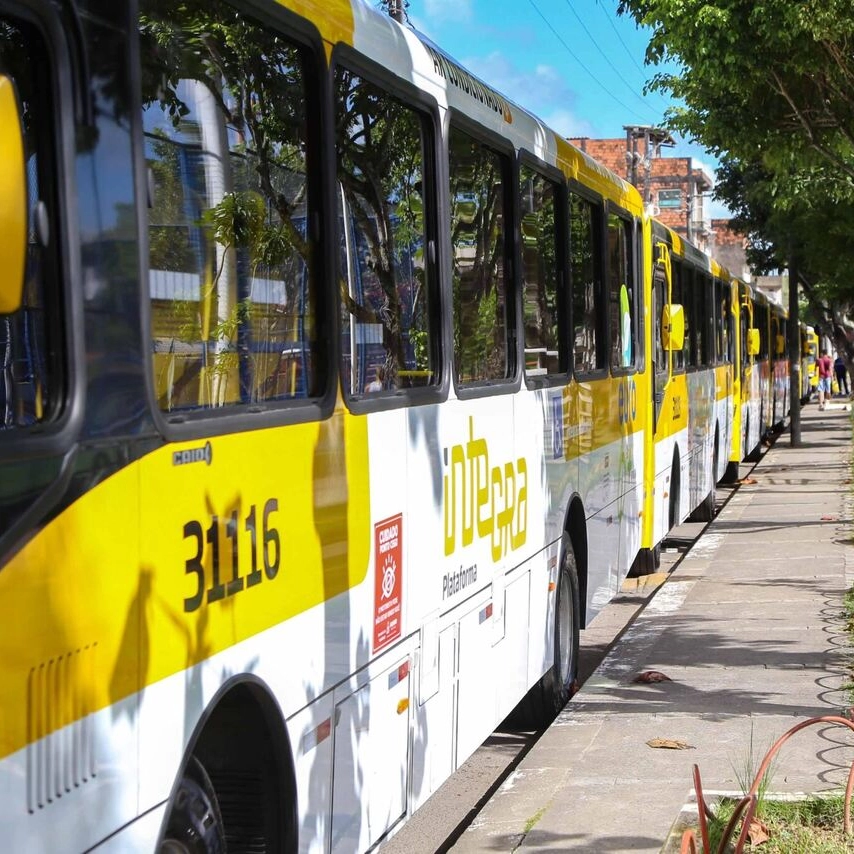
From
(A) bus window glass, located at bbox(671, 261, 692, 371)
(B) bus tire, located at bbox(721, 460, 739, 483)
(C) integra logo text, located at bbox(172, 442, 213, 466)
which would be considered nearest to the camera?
(C) integra logo text, located at bbox(172, 442, 213, 466)

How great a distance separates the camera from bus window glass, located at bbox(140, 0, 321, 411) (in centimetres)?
346

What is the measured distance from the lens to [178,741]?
10.9 ft

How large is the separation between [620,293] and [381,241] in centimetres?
559

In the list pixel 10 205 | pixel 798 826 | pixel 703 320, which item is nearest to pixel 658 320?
pixel 703 320

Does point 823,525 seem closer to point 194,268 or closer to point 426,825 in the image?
point 426,825

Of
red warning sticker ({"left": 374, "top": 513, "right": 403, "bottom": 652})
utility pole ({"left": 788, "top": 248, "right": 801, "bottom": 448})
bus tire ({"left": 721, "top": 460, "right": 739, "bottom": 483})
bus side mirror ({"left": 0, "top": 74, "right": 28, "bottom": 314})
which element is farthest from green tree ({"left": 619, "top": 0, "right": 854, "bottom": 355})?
utility pole ({"left": 788, "top": 248, "right": 801, "bottom": 448})

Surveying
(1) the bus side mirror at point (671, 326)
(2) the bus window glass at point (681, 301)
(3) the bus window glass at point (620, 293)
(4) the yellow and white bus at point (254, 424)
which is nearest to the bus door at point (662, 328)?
(1) the bus side mirror at point (671, 326)

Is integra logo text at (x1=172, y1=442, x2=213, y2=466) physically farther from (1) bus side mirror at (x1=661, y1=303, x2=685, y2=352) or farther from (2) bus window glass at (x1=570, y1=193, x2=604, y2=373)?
(1) bus side mirror at (x1=661, y1=303, x2=685, y2=352)

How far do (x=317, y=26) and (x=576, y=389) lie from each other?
4.48 metres

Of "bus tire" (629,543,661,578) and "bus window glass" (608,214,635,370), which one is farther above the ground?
"bus window glass" (608,214,635,370)

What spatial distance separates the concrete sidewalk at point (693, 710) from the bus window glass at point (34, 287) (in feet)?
11.3

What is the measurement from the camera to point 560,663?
8.43 m

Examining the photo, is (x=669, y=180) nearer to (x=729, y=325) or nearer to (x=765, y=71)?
(x=729, y=325)

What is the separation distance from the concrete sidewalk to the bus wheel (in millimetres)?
2326
